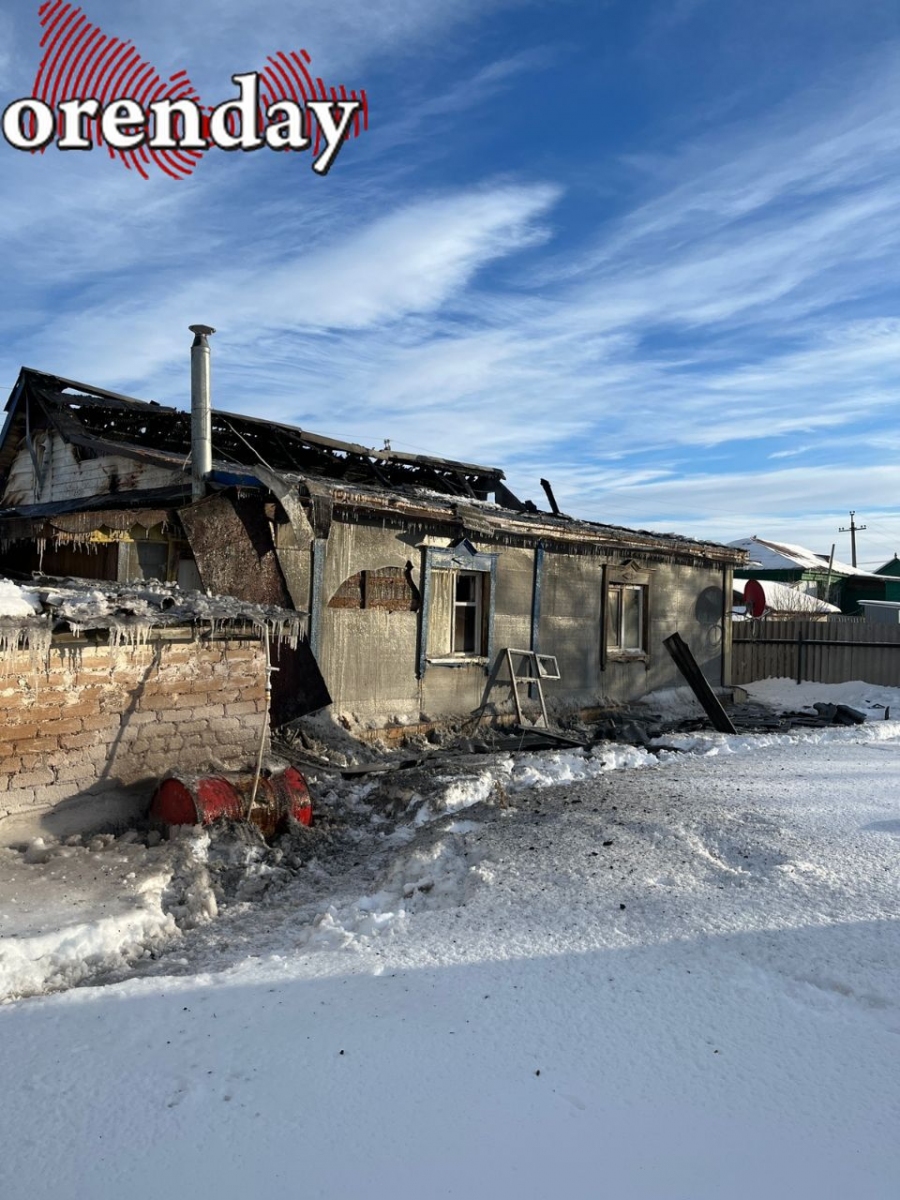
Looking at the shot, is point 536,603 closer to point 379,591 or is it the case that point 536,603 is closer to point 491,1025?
point 379,591

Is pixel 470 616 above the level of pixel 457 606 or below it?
below

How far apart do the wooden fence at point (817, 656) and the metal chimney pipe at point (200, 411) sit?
501 inches

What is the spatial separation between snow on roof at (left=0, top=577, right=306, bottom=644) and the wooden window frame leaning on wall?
775cm

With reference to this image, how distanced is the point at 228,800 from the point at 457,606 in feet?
19.7

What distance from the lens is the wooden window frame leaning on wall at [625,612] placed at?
1409 cm

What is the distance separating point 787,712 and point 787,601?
20935 millimetres

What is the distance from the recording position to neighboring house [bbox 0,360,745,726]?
915cm

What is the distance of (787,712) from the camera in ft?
48.9

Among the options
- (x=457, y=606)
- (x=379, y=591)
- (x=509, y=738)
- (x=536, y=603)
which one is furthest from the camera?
(x=536, y=603)

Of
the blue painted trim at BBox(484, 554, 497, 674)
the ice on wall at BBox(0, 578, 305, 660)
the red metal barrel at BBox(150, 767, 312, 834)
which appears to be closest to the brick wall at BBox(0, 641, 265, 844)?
the ice on wall at BBox(0, 578, 305, 660)

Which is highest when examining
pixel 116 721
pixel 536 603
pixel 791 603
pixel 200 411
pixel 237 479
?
pixel 200 411

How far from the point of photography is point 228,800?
626 cm

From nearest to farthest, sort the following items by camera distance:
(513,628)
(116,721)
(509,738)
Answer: (116,721), (509,738), (513,628)

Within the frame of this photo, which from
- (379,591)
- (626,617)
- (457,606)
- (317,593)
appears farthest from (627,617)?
(317,593)
